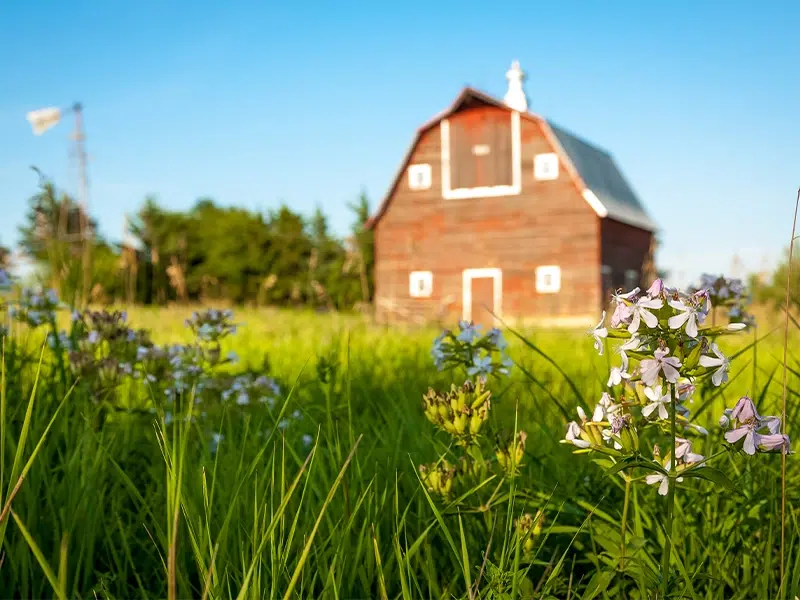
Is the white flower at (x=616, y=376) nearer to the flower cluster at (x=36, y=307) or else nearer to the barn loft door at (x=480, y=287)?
the flower cluster at (x=36, y=307)

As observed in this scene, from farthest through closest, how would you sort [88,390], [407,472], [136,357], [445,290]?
1. [445,290]
2. [136,357]
3. [88,390]
4. [407,472]

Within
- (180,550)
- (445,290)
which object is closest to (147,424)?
(180,550)

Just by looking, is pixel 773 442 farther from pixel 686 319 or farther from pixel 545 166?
pixel 545 166

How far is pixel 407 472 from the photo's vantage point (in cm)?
230

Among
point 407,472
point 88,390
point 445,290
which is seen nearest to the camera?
point 407,472

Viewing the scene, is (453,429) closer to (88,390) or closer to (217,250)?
(88,390)

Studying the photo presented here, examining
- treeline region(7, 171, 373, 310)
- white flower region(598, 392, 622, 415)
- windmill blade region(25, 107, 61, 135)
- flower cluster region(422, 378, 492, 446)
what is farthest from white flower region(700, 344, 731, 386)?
treeline region(7, 171, 373, 310)

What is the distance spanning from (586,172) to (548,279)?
321 centimetres

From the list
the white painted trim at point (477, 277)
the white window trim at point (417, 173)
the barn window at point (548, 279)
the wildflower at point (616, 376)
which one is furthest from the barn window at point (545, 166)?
the wildflower at point (616, 376)

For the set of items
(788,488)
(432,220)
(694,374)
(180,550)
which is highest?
(432,220)

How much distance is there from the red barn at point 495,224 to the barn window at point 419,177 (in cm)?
3

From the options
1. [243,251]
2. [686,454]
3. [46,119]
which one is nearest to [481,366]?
[686,454]

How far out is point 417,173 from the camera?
2067 cm

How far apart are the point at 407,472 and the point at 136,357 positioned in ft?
5.05
